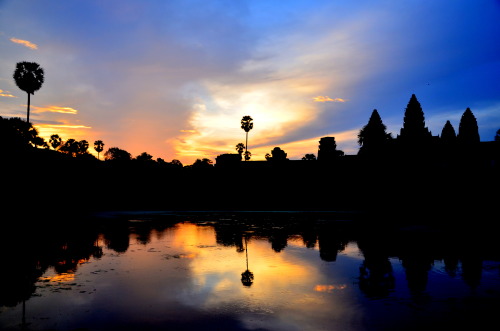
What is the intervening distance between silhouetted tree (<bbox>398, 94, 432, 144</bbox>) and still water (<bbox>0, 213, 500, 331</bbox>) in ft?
148

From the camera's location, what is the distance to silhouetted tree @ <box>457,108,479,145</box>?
69.2 metres

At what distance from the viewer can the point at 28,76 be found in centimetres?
5194

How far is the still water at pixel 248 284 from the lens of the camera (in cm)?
650

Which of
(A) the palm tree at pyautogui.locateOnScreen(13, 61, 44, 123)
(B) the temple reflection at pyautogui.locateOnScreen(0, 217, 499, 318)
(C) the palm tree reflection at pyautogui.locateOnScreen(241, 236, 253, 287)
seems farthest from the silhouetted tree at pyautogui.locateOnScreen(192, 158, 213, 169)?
(C) the palm tree reflection at pyautogui.locateOnScreen(241, 236, 253, 287)

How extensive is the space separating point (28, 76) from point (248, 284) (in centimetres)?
5917

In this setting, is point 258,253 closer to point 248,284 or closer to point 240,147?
point 248,284

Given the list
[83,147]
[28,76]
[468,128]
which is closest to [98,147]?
[83,147]

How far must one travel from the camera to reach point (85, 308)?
23.4 ft

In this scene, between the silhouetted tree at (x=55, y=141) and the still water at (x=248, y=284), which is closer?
the still water at (x=248, y=284)

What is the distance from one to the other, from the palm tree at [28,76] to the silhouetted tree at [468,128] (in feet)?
275

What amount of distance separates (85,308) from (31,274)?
434 cm

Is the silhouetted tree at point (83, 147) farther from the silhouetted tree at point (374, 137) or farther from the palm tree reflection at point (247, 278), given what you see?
the palm tree reflection at point (247, 278)

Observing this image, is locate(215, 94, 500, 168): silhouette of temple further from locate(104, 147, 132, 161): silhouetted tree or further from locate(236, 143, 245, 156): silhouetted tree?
locate(104, 147, 132, 161): silhouetted tree

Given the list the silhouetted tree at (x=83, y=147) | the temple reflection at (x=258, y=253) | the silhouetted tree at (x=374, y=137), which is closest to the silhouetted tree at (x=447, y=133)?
the silhouetted tree at (x=374, y=137)
